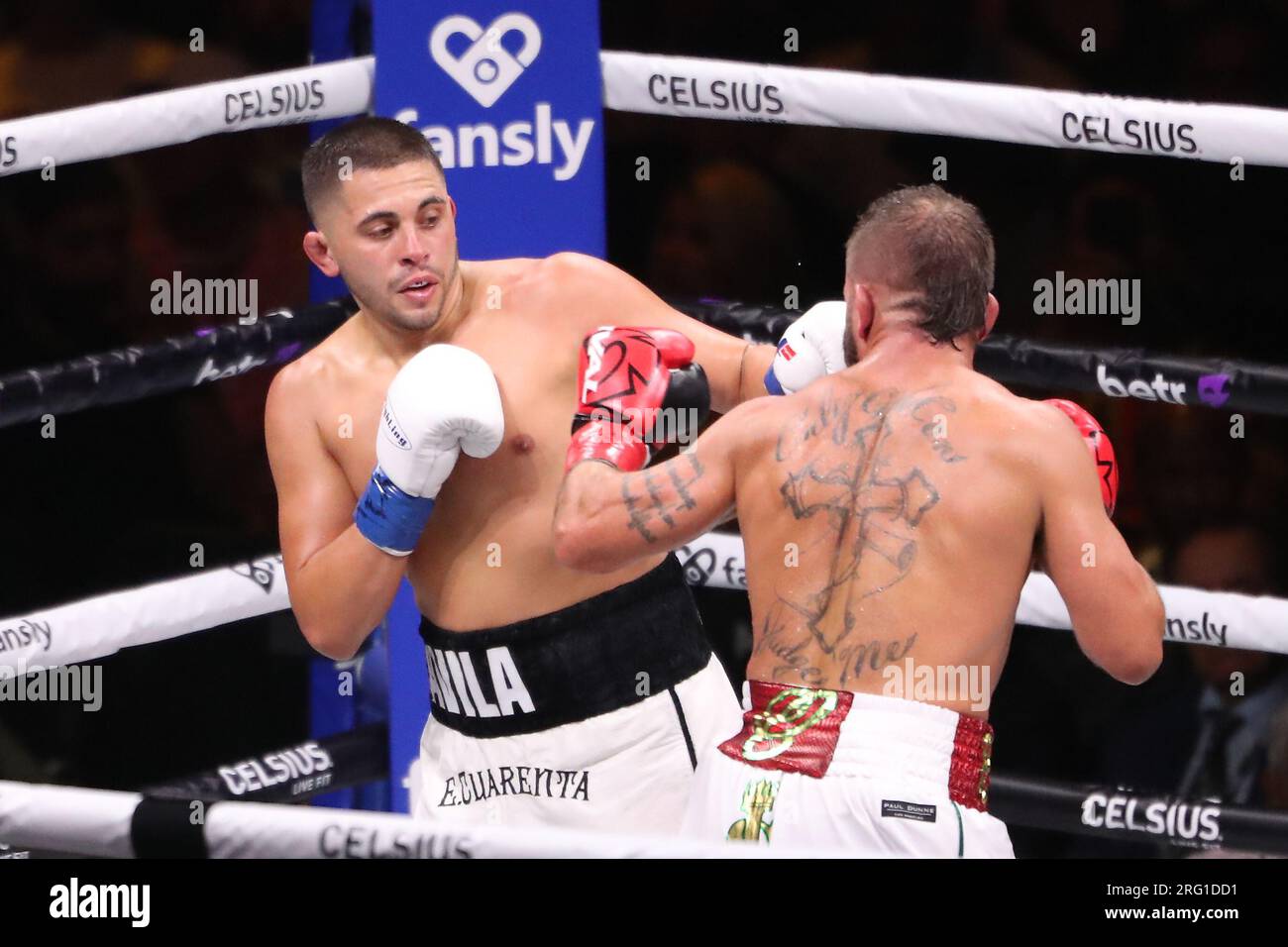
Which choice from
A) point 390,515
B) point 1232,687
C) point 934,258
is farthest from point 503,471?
point 1232,687

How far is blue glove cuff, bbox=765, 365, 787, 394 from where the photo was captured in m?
2.44

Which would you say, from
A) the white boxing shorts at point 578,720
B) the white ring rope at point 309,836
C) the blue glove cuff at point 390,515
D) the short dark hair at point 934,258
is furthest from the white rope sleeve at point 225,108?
the white ring rope at point 309,836

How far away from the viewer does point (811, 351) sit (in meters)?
2.40

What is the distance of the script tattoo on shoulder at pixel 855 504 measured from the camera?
6.65 ft

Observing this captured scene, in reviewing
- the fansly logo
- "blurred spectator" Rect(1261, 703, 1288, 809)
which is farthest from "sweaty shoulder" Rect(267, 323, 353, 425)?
"blurred spectator" Rect(1261, 703, 1288, 809)

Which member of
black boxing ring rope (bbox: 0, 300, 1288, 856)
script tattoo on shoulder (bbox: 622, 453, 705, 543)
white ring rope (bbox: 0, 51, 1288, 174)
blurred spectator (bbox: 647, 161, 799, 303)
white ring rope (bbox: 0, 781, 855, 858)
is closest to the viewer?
white ring rope (bbox: 0, 781, 855, 858)

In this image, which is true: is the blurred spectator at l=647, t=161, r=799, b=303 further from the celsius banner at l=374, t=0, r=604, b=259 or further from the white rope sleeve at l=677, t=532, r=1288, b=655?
the white rope sleeve at l=677, t=532, r=1288, b=655

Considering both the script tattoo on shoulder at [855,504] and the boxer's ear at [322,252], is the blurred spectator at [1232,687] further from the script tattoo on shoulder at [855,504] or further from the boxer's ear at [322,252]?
the boxer's ear at [322,252]

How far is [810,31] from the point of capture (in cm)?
380

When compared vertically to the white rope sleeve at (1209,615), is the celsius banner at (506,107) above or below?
above

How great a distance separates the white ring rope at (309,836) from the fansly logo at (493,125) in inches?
46.6

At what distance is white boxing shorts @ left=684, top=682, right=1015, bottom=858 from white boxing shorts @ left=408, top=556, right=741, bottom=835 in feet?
1.15
